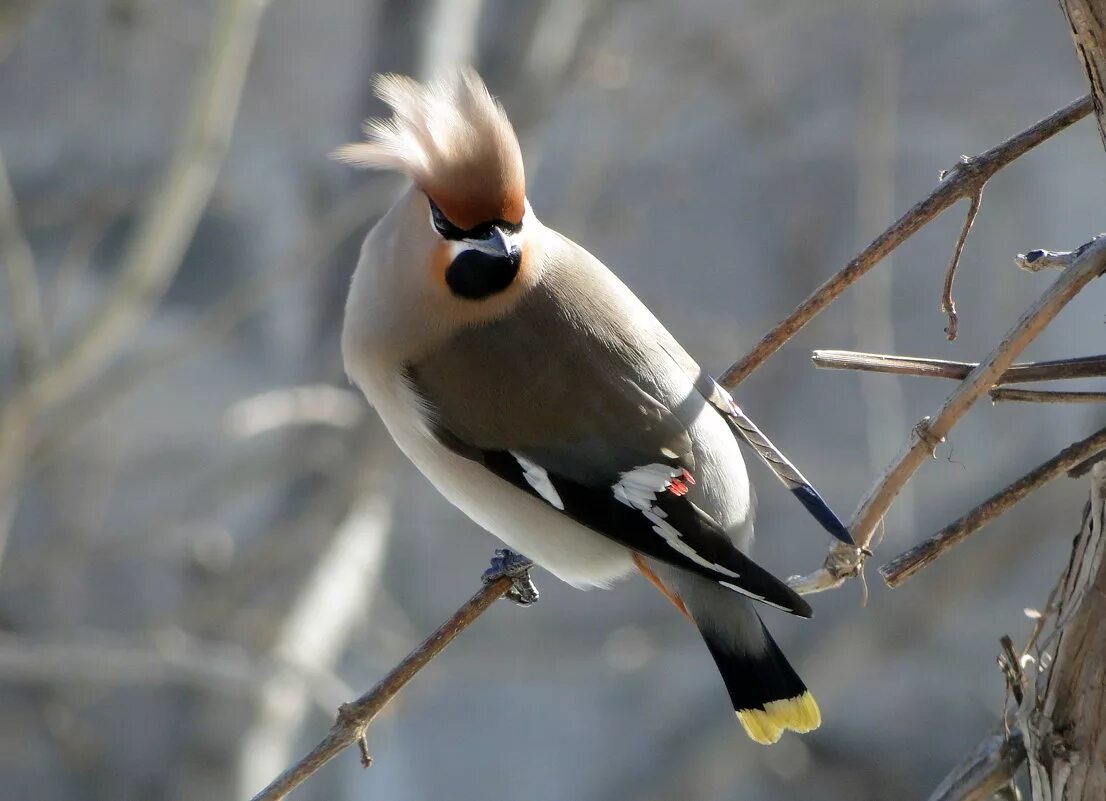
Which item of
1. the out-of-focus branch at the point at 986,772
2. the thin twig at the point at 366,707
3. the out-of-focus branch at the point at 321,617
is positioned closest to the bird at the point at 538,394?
the thin twig at the point at 366,707

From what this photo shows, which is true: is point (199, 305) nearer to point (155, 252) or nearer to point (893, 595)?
point (155, 252)

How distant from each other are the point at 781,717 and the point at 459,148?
46.4 inches

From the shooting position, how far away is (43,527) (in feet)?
22.7

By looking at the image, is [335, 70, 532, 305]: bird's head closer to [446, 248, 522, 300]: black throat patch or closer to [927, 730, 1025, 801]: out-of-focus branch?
[446, 248, 522, 300]: black throat patch

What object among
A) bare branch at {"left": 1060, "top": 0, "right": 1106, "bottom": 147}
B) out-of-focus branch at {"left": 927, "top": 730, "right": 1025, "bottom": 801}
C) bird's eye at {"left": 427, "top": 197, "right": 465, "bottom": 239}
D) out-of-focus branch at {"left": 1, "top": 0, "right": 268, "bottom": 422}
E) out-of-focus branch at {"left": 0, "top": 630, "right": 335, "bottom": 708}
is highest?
out-of-focus branch at {"left": 1, "top": 0, "right": 268, "bottom": 422}

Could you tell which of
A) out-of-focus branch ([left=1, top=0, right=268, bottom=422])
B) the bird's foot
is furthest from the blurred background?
the bird's foot

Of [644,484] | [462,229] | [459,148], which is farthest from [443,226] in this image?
[644,484]

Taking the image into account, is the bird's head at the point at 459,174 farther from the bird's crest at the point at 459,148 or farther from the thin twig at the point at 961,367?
the thin twig at the point at 961,367

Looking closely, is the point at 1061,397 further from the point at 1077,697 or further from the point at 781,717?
the point at 781,717

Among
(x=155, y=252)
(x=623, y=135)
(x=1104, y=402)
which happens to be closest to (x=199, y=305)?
(x=623, y=135)

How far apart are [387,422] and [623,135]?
4.37m

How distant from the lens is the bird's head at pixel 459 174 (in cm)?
254

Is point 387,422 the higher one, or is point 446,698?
point 446,698

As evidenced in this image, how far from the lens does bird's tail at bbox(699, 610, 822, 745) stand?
2473 millimetres
